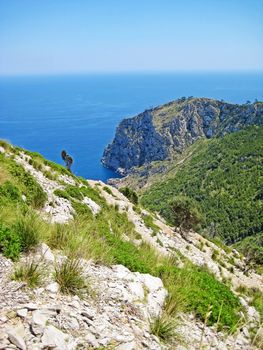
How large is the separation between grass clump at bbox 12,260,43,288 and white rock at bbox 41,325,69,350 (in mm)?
1223

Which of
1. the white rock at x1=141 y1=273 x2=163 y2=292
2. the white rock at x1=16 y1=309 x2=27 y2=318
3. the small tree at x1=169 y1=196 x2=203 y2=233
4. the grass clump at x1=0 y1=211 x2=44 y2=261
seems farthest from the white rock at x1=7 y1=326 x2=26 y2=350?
the small tree at x1=169 y1=196 x2=203 y2=233

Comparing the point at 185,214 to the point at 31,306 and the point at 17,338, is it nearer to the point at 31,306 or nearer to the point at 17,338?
the point at 31,306

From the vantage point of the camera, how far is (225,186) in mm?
142500

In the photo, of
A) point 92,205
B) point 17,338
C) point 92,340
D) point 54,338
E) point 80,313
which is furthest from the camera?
point 92,205

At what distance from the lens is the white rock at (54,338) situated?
14.0 ft

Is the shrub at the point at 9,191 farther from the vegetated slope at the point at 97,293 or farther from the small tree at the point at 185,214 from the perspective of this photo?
the small tree at the point at 185,214

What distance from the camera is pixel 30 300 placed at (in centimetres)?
520

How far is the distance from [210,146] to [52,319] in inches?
7459

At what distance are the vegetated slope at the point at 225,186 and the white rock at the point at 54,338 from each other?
105995mm

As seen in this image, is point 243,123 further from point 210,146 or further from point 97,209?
point 97,209

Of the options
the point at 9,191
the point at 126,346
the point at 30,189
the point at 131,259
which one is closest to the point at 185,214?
the point at 30,189

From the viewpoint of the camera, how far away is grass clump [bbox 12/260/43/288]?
5630 millimetres

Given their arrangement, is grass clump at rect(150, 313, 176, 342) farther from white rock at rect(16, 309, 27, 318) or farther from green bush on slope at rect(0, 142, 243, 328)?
white rock at rect(16, 309, 27, 318)

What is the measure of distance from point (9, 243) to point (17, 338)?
8.98 feet
